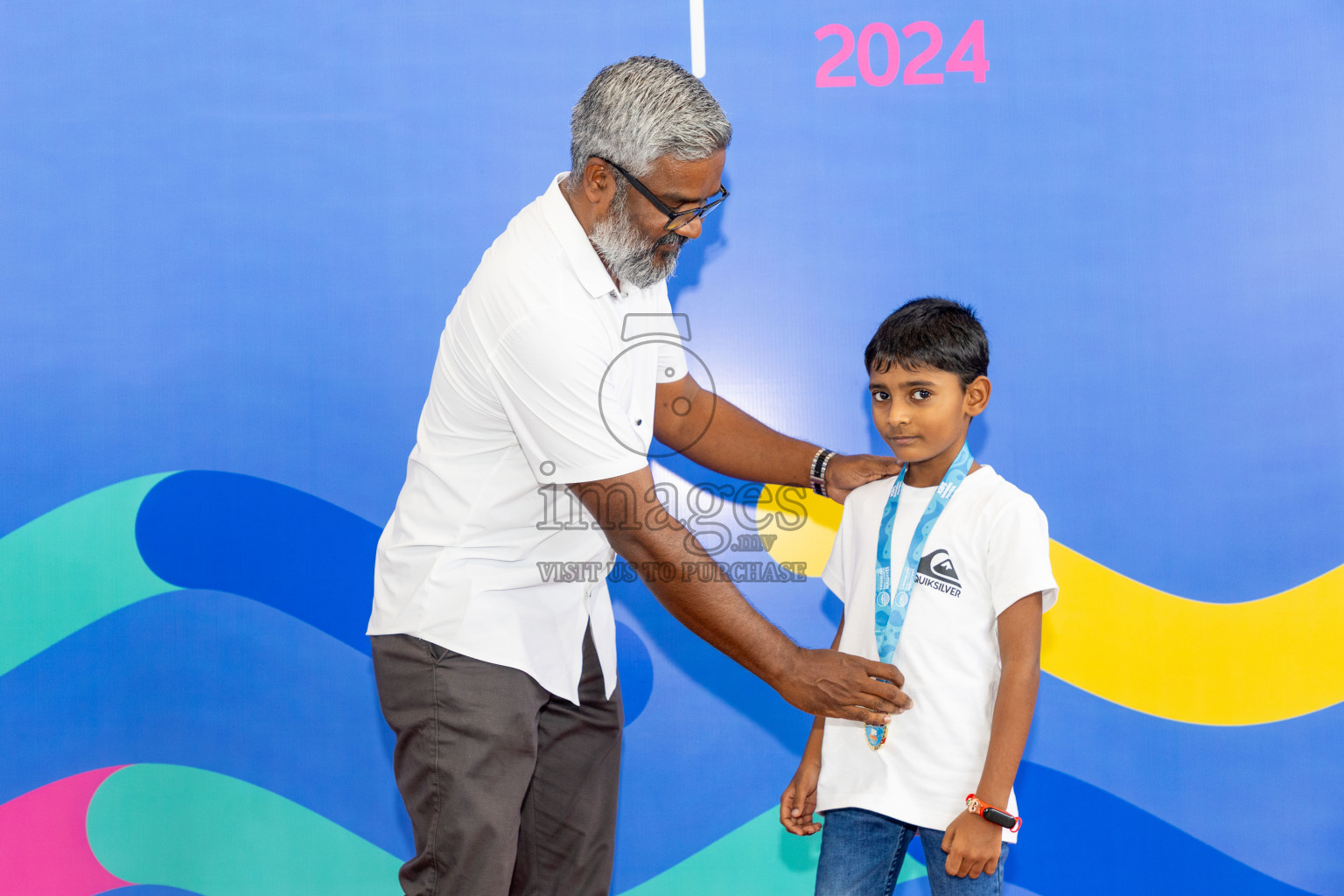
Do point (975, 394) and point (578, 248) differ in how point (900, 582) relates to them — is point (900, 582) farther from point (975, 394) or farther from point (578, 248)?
point (578, 248)

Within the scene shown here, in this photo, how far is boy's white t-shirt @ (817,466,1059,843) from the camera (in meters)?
1.52

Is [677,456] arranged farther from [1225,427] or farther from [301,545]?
[1225,427]

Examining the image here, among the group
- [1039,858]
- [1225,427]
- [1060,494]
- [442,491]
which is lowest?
[1039,858]

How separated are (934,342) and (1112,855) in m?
1.49

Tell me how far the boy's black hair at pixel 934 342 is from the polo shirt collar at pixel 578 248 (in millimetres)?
484

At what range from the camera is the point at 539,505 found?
165 centimetres

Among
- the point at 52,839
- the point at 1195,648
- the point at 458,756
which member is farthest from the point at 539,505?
the point at 52,839

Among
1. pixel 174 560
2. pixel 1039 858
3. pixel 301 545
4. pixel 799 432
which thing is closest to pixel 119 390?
pixel 174 560

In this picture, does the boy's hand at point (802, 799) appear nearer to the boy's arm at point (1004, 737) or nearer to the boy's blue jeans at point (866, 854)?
the boy's blue jeans at point (866, 854)

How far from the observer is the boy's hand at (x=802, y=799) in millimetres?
1675

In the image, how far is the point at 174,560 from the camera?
2.37m

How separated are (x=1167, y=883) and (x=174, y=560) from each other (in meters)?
2.53

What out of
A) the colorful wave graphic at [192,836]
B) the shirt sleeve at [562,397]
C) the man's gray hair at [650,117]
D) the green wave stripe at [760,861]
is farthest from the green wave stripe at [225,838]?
the man's gray hair at [650,117]

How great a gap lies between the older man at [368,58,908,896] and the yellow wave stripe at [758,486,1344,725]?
0.89 metres
